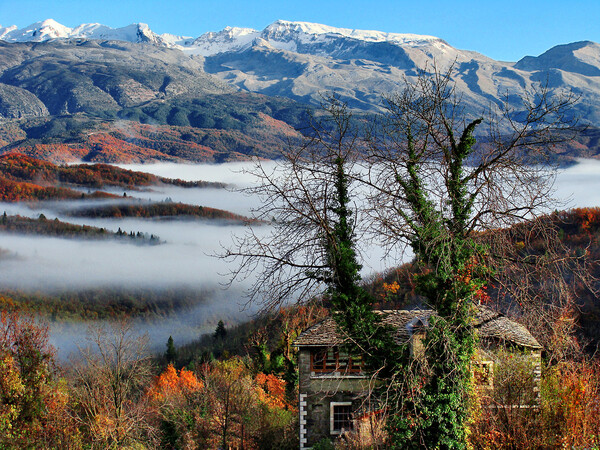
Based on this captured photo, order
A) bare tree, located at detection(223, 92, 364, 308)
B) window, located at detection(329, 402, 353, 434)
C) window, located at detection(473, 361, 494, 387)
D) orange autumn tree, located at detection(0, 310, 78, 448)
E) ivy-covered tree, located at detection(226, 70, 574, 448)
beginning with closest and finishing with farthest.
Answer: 1. ivy-covered tree, located at detection(226, 70, 574, 448)
2. bare tree, located at detection(223, 92, 364, 308)
3. window, located at detection(473, 361, 494, 387)
4. window, located at detection(329, 402, 353, 434)
5. orange autumn tree, located at detection(0, 310, 78, 448)

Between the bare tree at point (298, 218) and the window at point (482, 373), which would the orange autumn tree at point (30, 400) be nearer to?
the bare tree at point (298, 218)

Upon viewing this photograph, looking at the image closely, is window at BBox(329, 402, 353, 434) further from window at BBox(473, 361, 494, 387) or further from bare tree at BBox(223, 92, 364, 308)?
bare tree at BBox(223, 92, 364, 308)

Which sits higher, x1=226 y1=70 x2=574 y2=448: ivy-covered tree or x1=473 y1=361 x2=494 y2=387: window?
x1=226 y1=70 x2=574 y2=448: ivy-covered tree

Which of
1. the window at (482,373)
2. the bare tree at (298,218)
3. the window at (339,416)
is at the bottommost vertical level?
the window at (339,416)

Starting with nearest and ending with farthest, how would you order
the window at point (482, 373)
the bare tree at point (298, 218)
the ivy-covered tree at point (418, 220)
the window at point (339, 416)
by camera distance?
the ivy-covered tree at point (418, 220) < the bare tree at point (298, 218) < the window at point (482, 373) < the window at point (339, 416)

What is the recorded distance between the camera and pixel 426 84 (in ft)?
37.7

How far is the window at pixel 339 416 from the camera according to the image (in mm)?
21266

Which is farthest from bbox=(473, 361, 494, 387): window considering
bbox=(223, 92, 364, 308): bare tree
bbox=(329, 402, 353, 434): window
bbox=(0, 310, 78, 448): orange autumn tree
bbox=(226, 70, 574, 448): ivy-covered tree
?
bbox=(0, 310, 78, 448): orange autumn tree

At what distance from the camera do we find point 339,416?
2158 cm

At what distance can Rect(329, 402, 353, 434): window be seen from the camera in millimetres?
21266

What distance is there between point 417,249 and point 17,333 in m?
23.3

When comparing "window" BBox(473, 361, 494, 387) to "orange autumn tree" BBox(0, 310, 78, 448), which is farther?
"orange autumn tree" BBox(0, 310, 78, 448)

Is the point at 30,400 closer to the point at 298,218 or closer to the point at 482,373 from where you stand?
the point at 298,218

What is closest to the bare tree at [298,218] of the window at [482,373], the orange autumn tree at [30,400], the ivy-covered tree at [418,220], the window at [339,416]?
the ivy-covered tree at [418,220]
